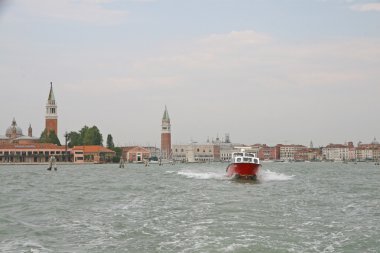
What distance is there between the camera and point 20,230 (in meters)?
15.7

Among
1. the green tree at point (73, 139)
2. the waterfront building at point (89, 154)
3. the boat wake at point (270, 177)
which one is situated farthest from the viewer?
the green tree at point (73, 139)

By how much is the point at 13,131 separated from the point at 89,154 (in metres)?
50.9

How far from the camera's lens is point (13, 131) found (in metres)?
164

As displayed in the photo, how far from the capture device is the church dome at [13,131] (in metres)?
164

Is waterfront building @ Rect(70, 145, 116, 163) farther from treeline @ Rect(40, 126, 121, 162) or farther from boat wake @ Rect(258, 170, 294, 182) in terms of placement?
boat wake @ Rect(258, 170, 294, 182)

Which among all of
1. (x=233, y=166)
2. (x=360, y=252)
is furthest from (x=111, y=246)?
(x=233, y=166)

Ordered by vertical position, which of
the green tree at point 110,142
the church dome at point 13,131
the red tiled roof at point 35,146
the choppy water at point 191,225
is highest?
the church dome at point 13,131

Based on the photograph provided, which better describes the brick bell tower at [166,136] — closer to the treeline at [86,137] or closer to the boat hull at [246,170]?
the treeline at [86,137]

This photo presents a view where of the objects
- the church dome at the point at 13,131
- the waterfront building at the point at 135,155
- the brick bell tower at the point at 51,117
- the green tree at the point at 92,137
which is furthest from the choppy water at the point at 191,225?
the church dome at the point at 13,131

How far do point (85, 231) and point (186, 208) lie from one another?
5615mm

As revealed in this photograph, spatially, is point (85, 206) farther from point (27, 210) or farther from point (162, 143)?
point (162, 143)

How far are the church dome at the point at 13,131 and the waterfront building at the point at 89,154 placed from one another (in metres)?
46.8

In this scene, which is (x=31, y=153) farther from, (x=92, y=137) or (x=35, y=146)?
(x=92, y=137)

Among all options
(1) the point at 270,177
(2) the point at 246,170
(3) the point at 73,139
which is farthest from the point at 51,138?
(2) the point at 246,170
